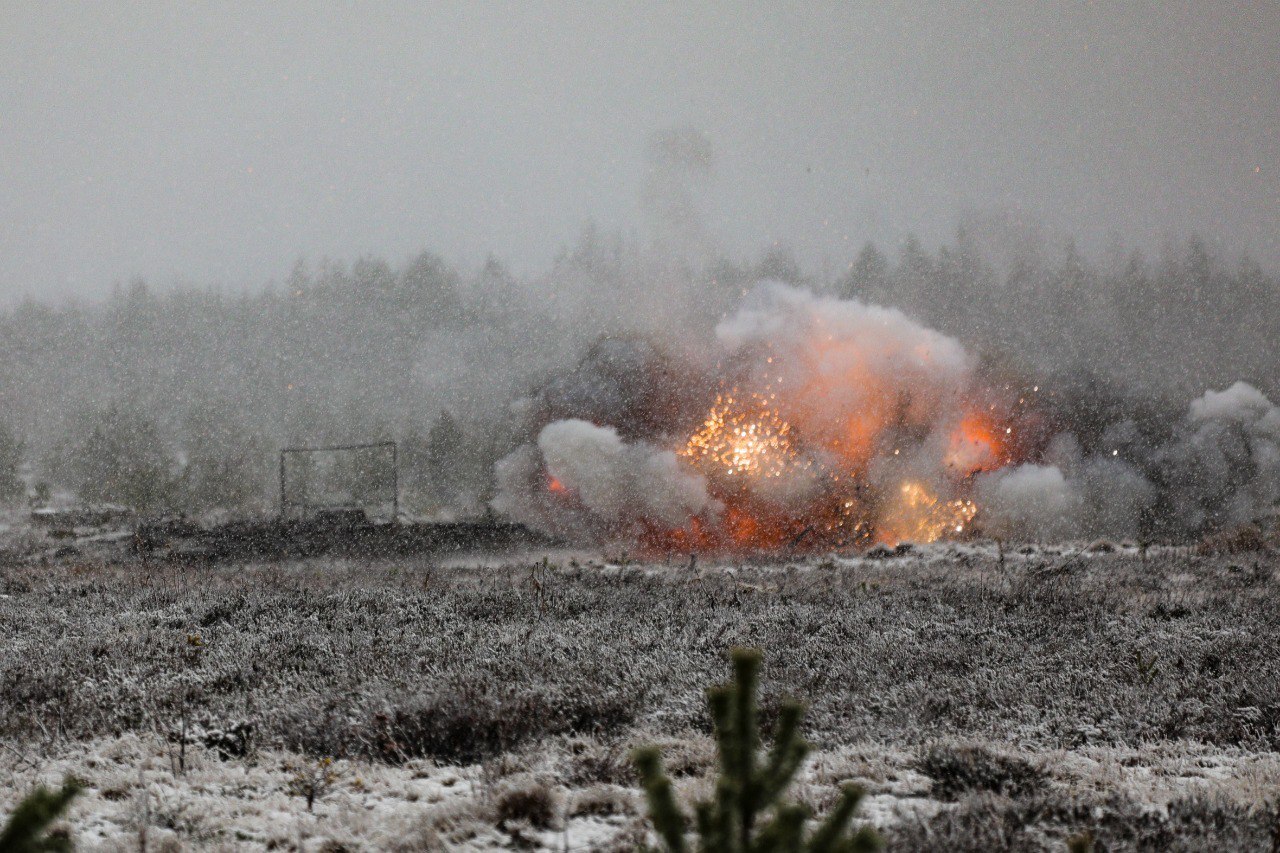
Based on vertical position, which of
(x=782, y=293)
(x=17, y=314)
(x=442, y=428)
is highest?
(x=17, y=314)

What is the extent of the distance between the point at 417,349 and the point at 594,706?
106m

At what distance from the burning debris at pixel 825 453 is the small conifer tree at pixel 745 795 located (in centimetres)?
3240

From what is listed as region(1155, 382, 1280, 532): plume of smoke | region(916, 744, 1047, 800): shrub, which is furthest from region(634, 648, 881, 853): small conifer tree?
region(1155, 382, 1280, 532): plume of smoke

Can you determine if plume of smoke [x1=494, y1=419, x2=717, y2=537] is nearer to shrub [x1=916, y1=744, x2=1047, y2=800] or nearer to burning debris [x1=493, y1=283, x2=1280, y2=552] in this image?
burning debris [x1=493, y1=283, x2=1280, y2=552]

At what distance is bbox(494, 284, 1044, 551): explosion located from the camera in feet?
121

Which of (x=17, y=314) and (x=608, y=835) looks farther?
(x=17, y=314)

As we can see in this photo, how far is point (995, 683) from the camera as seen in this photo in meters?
9.17

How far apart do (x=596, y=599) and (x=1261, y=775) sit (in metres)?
10.0

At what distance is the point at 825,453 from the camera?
1519 inches

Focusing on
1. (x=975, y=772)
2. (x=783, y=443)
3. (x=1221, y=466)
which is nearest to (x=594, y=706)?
(x=975, y=772)

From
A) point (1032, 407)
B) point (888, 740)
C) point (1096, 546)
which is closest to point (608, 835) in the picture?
point (888, 740)

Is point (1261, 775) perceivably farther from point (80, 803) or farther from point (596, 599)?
point (596, 599)

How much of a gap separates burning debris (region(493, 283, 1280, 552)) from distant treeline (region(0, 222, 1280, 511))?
484cm

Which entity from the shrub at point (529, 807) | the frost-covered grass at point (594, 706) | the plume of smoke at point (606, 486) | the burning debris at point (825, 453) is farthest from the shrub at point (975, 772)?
the plume of smoke at point (606, 486)
